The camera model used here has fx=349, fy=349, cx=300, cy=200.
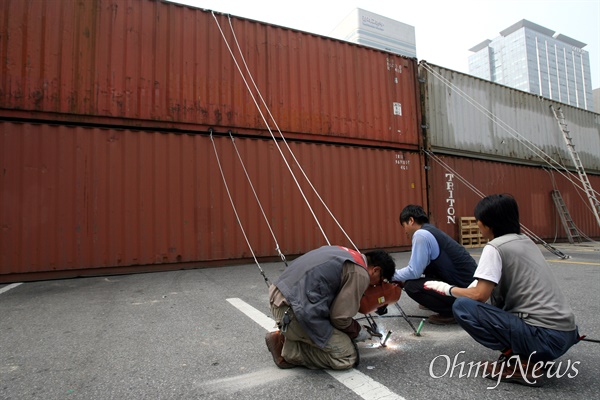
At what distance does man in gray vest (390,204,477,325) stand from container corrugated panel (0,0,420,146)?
5.05 metres

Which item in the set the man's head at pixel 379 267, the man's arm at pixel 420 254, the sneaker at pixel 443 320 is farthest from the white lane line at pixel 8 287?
the sneaker at pixel 443 320

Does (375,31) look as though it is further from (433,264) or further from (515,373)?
(515,373)

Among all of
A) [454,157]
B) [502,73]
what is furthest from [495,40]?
[454,157]

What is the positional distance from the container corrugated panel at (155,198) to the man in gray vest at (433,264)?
4.47 metres

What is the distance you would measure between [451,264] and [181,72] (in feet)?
20.4

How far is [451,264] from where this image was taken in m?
3.13

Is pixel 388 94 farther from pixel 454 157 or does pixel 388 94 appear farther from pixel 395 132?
pixel 454 157

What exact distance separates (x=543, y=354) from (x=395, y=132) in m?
7.84

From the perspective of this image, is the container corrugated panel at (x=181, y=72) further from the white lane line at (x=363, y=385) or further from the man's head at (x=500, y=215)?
the man's head at (x=500, y=215)

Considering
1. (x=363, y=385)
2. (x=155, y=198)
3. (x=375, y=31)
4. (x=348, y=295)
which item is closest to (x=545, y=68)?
(x=375, y=31)

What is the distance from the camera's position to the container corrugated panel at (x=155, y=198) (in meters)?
5.78

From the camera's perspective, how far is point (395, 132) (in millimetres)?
9172

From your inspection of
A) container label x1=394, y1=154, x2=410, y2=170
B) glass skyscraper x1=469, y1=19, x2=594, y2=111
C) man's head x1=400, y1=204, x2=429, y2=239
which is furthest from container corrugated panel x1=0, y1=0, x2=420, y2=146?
glass skyscraper x1=469, y1=19, x2=594, y2=111

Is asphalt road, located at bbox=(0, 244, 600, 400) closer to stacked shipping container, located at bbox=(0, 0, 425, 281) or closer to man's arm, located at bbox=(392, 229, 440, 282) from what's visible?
man's arm, located at bbox=(392, 229, 440, 282)
